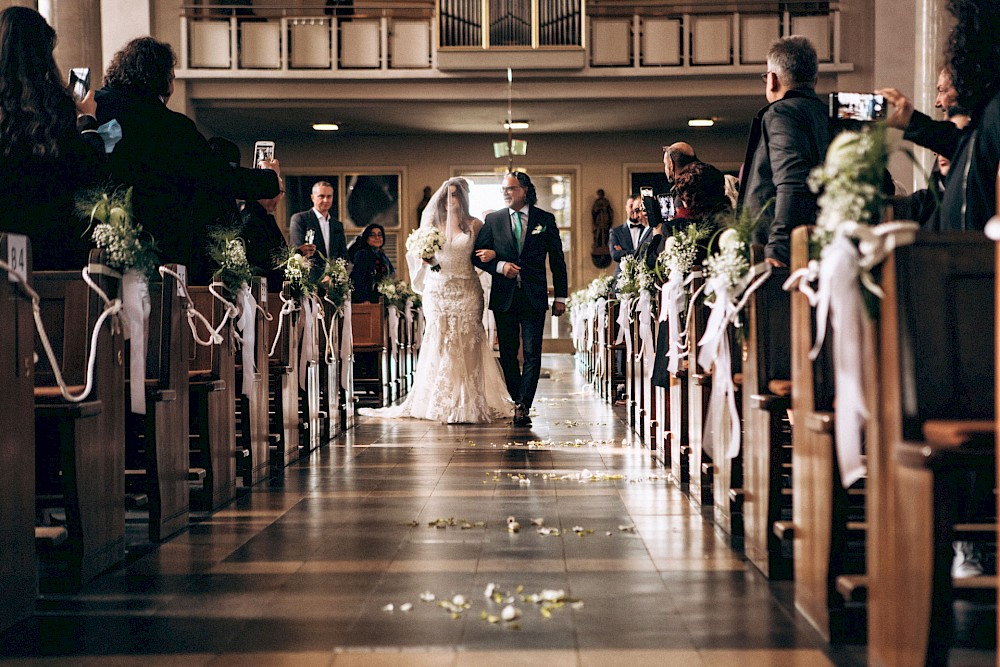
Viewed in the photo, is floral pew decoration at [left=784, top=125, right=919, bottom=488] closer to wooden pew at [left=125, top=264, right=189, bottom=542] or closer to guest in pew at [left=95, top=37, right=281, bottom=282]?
wooden pew at [left=125, top=264, right=189, bottom=542]

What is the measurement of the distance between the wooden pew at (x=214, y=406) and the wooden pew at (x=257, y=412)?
27cm

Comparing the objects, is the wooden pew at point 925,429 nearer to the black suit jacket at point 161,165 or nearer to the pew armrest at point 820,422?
the pew armrest at point 820,422

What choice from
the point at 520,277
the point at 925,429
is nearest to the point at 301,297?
the point at 520,277

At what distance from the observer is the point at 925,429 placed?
197 cm

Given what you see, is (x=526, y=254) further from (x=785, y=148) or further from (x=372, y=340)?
(x=785, y=148)

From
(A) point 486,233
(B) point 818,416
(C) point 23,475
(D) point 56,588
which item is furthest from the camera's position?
(A) point 486,233

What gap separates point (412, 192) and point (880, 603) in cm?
1758

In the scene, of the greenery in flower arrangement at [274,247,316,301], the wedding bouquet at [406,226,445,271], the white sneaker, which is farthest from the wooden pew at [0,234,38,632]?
the wedding bouquet at [406,226,445,271]

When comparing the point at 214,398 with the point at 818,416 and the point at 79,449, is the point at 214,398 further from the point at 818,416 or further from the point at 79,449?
the point at 818,416

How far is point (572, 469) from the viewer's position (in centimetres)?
531

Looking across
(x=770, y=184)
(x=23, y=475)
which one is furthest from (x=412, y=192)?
(x=23, y=475)

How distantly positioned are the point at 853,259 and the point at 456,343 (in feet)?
19.8

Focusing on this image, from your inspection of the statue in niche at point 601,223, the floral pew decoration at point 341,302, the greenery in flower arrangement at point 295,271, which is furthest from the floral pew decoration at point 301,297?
the statue in niche at point 601,223

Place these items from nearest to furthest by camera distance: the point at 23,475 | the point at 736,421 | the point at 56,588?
the point at 23,475
the point at 56,588
the point at 736,421
